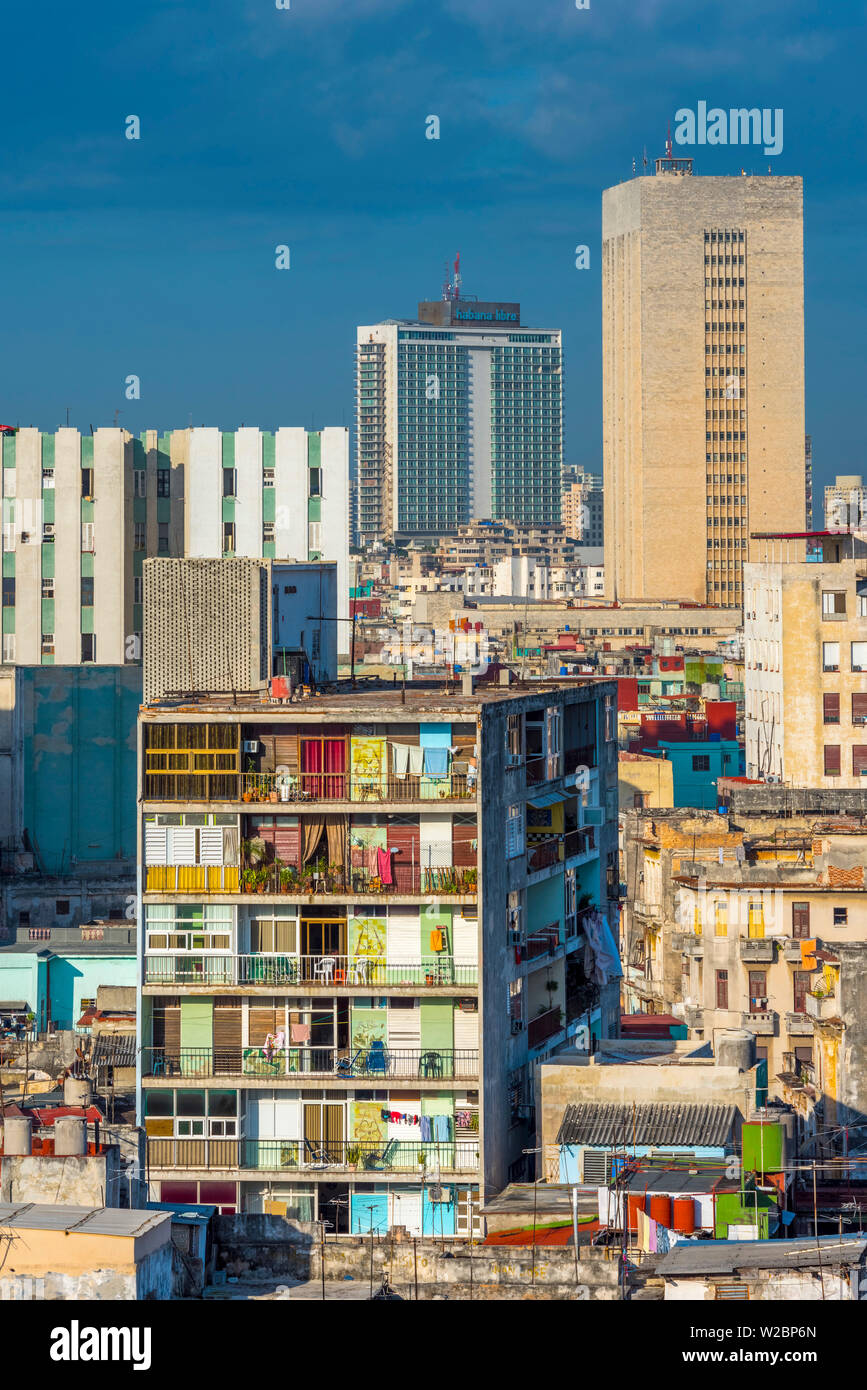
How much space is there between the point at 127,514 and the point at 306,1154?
32744 millimetres

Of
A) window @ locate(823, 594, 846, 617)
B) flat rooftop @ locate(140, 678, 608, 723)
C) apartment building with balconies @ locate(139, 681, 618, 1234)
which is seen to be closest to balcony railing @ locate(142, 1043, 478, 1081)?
apartment building with balconies @ locate(139, 681, 618, 1234)

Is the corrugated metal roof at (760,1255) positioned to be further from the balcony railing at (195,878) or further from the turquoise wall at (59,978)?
the turquoise wall at (59,978)

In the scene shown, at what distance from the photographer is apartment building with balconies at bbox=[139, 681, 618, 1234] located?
94.4ft

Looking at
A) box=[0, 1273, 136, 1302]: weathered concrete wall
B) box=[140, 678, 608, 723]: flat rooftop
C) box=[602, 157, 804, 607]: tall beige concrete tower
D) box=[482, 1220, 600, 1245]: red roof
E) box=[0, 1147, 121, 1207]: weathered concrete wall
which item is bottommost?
box=[482, 1220, 600, 1245]: red roof

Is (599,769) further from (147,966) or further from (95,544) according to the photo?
(95,544)

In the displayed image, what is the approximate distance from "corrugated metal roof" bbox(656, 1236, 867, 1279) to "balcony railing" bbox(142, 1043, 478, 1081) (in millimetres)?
7819

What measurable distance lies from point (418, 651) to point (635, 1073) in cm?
6665

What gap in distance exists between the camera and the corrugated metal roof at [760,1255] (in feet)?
64.5

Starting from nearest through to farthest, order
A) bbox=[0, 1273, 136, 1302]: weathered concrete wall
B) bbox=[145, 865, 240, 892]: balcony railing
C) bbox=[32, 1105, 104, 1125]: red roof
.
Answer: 1. bbox=[0, 1273, 136, 1302]: weathered concrete wall
2. bbox=[32, 1105, 104, 1125]: red roof
3. bbox=[145, 865, 240, 892]: balcony railing

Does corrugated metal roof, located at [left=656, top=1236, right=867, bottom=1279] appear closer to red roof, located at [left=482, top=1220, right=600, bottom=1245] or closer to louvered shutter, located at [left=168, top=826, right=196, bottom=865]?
red roof, located at [left=482, top=1220, right=600, bottom=1245]

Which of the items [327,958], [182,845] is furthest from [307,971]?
[182,845]

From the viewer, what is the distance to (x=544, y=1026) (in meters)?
31.9

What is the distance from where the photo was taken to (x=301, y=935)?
2952cm
